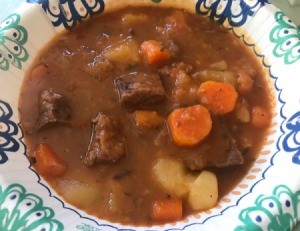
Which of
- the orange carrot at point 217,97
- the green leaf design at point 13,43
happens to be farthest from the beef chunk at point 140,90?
the green leaf design at point 13,43

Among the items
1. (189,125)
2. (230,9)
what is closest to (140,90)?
(189,125)

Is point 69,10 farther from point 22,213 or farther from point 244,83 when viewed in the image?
point 22,213

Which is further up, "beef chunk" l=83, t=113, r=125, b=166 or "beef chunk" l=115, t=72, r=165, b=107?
"beef chunk" l=115, t=72, r=165, b=107

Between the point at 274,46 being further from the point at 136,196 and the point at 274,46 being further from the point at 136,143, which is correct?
the point at 136,196

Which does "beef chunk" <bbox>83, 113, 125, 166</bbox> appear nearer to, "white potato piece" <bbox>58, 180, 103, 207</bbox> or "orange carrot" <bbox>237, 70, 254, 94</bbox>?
"white potato piece" <bbox>58, 180, 103, 207</bbox>

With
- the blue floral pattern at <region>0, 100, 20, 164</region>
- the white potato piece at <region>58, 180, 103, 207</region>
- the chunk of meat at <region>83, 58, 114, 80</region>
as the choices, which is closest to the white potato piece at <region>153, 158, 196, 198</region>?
the white potato piece at <region>58, 180, 103, 207</region>

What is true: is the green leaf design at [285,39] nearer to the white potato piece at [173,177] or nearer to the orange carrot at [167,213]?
the white potato piece at [173,177]
